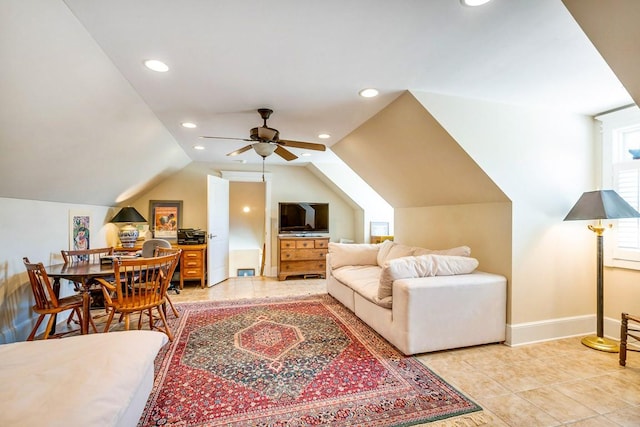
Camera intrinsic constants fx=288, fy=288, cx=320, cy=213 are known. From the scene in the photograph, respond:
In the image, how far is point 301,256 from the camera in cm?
553

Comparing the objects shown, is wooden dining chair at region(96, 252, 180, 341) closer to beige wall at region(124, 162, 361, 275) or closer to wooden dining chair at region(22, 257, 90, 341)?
wooden dining chair at region(22, 257, 90, 341)

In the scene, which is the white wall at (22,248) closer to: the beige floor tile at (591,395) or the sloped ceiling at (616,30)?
the sloped ceiling at (616,30)

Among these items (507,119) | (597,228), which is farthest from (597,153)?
(507,119)

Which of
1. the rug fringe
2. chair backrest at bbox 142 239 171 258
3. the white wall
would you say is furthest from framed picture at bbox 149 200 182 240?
the rug fringe

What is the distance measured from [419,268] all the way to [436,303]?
33 cm

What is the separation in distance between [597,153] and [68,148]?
5.13m

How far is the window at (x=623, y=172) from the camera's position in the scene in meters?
2.68

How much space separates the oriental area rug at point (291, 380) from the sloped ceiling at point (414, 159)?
174 cm

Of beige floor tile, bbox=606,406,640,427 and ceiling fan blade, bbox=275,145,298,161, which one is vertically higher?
ceiling fan blade, bbox=275,145,298,161

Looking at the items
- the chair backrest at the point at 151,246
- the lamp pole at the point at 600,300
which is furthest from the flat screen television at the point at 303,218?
the lamp pole at the point at 600,300

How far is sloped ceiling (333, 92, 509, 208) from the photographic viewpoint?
268 cm

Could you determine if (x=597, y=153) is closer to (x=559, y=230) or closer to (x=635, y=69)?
(x=559, y=230)

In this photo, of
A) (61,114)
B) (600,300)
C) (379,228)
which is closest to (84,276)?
(61,114)

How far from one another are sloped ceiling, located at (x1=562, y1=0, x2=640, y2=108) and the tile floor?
1.82m
